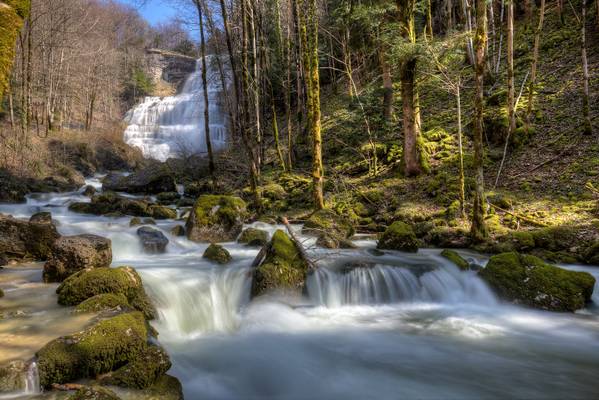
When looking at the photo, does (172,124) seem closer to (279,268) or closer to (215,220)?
(215,220)

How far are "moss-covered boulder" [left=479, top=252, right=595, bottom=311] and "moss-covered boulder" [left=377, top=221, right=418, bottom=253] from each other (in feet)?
7.81

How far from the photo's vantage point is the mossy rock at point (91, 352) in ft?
11.4

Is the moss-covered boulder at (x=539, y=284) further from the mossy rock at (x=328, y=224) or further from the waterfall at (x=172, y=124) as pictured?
the waterfall at (x=172, y=124)

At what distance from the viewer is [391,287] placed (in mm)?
7812

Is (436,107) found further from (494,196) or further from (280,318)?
(280,318)

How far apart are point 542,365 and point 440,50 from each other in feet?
30.5

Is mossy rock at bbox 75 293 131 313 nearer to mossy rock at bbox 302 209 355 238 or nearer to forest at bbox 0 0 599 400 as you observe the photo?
forest at bbox 0 0 599 400

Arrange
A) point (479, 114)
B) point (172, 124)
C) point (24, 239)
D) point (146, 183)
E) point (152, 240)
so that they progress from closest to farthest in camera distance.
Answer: point (24, 239) → point (479, 114) → point (152, 240) → point (146, 183) → point (172, 124)

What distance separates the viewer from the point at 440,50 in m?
11.5

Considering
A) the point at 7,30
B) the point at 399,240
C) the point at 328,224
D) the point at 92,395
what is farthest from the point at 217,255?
the point at 92,395

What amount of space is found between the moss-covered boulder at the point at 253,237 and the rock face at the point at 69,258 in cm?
441

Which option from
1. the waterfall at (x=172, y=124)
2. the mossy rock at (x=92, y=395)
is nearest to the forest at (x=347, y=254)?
the mossy rock at (x=92, y=395)

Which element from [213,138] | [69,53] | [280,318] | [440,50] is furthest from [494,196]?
[69,53]

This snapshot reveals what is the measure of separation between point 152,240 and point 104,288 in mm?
4917
